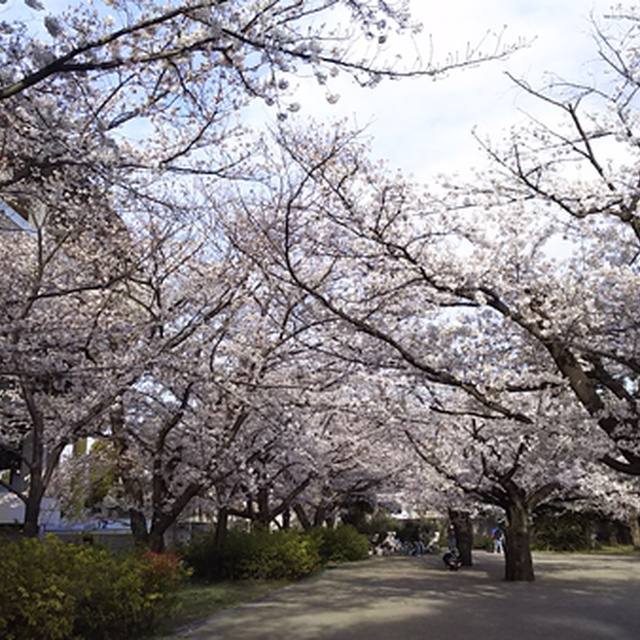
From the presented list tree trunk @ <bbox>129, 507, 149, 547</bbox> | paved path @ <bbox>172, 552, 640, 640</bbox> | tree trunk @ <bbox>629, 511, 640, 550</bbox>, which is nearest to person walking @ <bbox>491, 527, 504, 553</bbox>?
tree trunk @ <bbox>629, 511, 640, 550</bbox>

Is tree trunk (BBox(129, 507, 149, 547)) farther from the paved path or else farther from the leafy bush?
the leafy bush

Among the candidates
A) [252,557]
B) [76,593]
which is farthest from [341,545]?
[76,593]

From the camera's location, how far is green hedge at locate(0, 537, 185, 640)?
640cm

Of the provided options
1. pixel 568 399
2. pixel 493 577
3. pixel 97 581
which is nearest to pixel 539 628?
pixel 568 399

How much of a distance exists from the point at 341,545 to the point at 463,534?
4.74m

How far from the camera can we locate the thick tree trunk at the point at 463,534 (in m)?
22.9

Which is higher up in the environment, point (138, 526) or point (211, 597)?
point (138, 526)

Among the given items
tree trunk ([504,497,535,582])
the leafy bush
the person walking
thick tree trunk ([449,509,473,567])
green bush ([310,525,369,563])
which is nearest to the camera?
tree trunk ([504,497,535,582])

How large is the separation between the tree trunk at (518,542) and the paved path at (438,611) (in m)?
0.47

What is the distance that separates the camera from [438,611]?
37.0ft

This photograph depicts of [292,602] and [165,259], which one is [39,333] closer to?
[165,259]

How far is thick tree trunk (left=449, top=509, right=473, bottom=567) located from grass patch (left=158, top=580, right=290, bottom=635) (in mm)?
8873

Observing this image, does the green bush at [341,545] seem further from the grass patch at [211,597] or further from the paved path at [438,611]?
the grass patch at [211,597]

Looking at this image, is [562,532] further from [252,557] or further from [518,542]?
[252,557]
